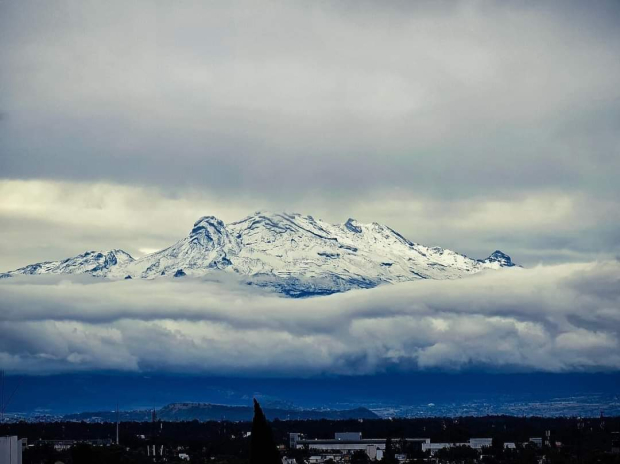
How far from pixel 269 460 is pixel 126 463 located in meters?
91.2

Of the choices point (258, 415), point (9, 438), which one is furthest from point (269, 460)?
point (9, 438)

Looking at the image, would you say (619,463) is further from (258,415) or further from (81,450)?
(258,415)

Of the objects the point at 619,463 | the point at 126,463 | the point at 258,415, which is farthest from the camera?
the point at 126,463

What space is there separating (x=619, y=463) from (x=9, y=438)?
87111 millimetres

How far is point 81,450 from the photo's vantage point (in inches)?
6304

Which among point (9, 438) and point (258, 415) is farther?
point (9, 438)

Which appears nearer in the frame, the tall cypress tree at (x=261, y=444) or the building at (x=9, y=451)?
the tall cypress tree at (x=261, y=444)

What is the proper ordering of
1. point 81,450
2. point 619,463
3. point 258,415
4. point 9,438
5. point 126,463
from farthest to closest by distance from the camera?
point 126,463 → point 619,463 → point 81,450 → point 9,438 → point 258,415

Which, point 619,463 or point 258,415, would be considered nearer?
point 258,415

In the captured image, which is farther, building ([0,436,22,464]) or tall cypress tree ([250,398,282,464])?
building ([0,436,22,464])

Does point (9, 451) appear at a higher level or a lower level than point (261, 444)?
higher

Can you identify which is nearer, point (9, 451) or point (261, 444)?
point (261, 444)

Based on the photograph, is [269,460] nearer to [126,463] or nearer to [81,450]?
[81,450]

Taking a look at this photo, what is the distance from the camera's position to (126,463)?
199 metres
